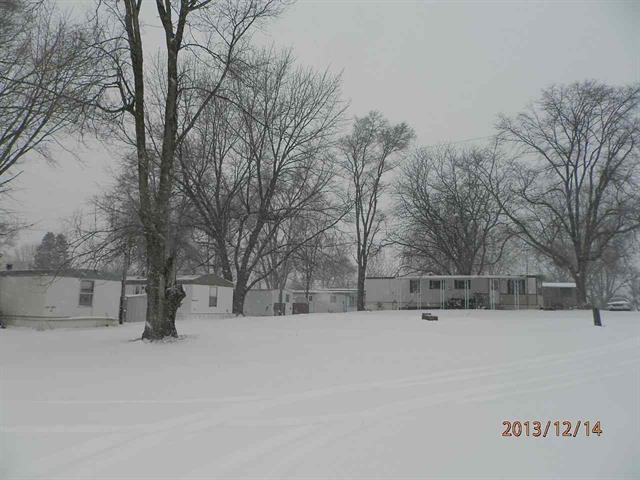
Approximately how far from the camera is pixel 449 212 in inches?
1612

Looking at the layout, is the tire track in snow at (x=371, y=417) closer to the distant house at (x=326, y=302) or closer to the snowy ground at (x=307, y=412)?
the snowy ground at (x=307, y=412)

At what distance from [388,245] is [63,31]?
30.6m

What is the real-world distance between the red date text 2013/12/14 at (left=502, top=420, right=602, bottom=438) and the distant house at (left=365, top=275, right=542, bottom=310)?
106 ft

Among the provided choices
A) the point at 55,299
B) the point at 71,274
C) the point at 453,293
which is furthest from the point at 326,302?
the point at 55,299

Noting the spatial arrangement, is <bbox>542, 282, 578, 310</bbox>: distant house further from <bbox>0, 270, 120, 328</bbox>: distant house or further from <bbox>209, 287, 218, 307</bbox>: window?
<bbox>0, 270, 120, 328</bbox>: distant house

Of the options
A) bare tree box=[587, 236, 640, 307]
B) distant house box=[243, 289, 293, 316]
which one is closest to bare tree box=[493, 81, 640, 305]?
bare tree box=[587, 236, 640, 307]

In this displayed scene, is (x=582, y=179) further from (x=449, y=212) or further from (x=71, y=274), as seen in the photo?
(x=71, y=274)

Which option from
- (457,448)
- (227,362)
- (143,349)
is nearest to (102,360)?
(143,349)

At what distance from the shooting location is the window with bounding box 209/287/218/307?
2670cm

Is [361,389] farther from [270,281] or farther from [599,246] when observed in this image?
[270,281]

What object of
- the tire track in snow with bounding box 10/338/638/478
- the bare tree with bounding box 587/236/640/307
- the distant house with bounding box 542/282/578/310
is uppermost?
the bare tree with bounding box 587/236/640/307

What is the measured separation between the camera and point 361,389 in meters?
7.44

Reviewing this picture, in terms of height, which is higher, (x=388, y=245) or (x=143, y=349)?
(x=388, y=245)

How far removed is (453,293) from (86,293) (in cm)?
2781
